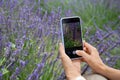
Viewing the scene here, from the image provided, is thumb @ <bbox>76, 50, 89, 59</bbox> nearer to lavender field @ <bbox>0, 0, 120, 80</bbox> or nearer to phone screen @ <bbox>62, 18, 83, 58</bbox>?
phone screen @ <bbox>62, 18, 83, 58</bbox>

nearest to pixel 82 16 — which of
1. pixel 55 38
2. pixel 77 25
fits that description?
pixel 55 38

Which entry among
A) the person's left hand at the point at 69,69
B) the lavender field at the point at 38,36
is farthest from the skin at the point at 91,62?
the lavender field at the point at 38,36

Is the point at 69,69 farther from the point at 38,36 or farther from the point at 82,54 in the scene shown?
the point at 38,36

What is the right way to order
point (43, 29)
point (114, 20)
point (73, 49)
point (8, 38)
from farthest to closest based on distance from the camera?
1. point (114, 20)
2. point (43, 29)
3. point (8, 38)
4. point (73, 49)

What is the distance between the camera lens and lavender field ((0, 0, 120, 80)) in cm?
133

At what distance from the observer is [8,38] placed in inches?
54.0

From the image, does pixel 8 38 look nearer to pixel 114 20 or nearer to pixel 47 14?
pixel 47 14

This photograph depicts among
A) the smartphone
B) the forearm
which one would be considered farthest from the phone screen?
the forearm

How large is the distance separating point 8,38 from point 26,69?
0.15 meters

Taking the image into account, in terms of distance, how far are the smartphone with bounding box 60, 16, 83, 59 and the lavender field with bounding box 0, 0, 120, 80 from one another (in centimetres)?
18

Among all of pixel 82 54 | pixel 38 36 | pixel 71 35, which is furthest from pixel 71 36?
pixel 38 36

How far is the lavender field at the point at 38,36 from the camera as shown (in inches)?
52.4

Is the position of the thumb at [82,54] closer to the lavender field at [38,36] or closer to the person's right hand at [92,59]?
the person's right hand at [92,59]

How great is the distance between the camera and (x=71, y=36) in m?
1.29
